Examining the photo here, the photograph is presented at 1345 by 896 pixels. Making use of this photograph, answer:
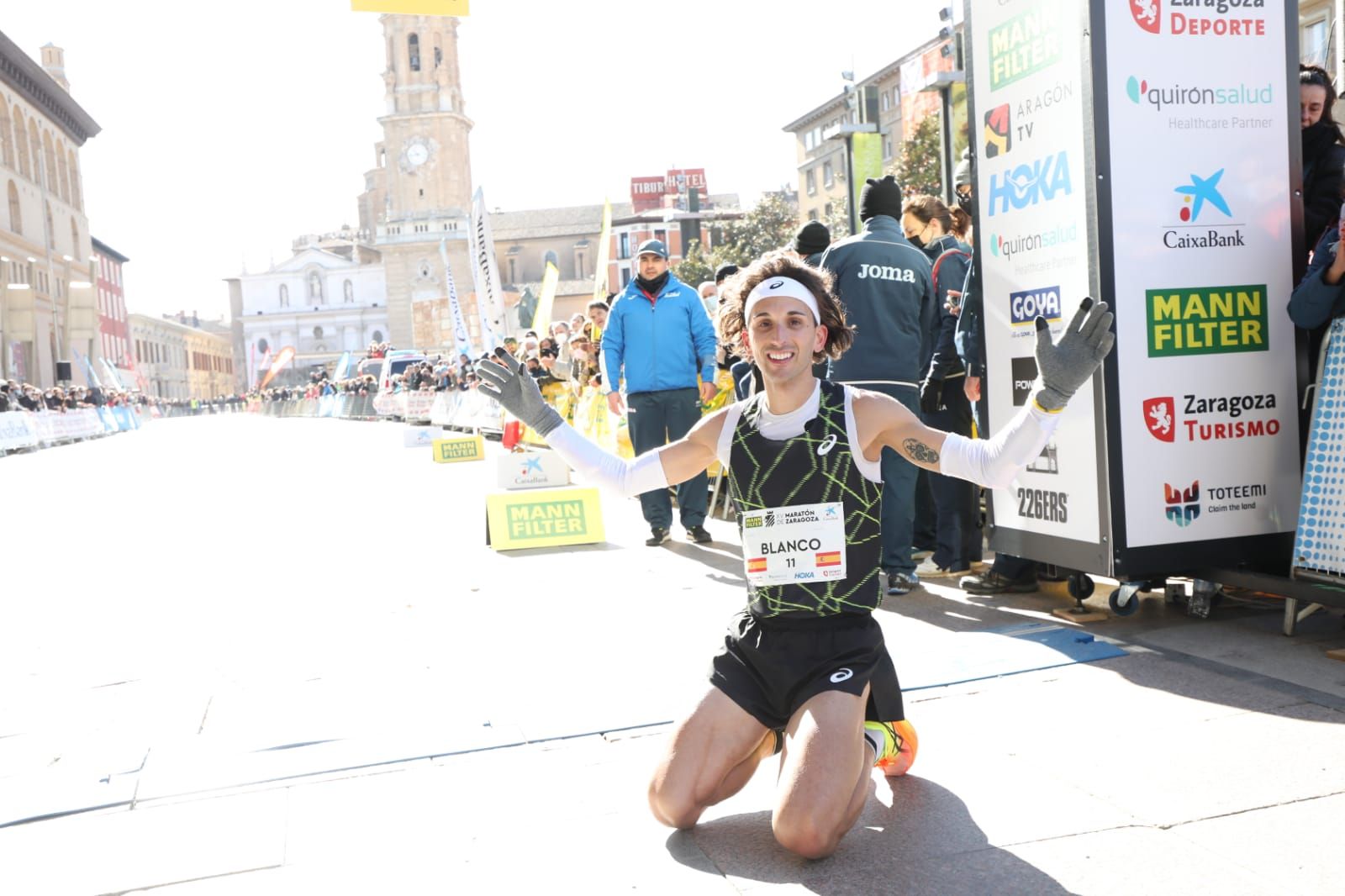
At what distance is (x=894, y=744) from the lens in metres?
3.86

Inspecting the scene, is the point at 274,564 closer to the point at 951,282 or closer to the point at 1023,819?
the point at 951,282

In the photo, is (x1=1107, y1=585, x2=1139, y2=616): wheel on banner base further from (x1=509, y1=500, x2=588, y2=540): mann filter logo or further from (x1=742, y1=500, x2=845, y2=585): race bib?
(x1=509, y1=500, x2=588, y2=540): mann filter logo

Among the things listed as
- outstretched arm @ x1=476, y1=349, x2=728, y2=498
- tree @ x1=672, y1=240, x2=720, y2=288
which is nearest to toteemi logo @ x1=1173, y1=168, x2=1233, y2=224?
outstretched arm @ x1=476, y1=349, x2=728, y2=498

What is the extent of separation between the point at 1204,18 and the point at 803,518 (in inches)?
135

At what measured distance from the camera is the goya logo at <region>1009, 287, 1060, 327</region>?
609 centimetres

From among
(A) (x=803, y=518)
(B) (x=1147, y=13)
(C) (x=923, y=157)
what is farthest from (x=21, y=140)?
(A) (x=803, y=518)

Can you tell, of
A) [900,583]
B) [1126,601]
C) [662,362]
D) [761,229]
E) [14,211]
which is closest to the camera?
[1126,601]

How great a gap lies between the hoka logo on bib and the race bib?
3.57 m

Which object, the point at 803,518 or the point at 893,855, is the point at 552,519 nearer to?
the point at 803,518

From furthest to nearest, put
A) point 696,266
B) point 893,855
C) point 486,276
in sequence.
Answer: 1. point 696,266
2. point 486,276
3. point 893,855

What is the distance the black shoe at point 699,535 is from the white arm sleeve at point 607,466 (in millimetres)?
5613

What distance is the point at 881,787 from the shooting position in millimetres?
4086

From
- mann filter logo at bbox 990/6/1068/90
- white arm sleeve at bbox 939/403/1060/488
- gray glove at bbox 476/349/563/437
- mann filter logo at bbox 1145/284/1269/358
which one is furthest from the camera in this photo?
mann filter logo at bbox 990/6/1068/90

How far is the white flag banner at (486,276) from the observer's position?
64.6ft
